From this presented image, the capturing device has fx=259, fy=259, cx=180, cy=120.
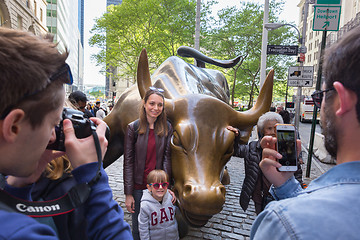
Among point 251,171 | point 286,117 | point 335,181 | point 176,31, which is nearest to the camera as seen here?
point 335,181

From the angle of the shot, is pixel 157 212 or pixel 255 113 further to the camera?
pixel 255 113

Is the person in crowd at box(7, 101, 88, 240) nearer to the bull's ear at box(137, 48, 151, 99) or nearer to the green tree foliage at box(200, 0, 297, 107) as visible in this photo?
the bull's ear at box(137, 48, 151, 99)

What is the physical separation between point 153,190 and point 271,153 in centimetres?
164

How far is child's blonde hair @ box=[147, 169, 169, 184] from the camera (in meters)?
2.96

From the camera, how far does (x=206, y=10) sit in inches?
904

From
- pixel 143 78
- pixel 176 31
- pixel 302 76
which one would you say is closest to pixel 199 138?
pixel 143 78

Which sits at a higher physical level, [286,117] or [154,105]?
[154,105]

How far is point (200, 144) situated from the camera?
3.06 meters

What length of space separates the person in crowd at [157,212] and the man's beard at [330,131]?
2182 millimetres

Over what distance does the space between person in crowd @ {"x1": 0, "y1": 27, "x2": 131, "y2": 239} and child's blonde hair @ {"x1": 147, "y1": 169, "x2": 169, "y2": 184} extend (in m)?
1.81

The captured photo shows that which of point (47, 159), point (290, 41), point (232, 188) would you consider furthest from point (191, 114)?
point (290, 41)

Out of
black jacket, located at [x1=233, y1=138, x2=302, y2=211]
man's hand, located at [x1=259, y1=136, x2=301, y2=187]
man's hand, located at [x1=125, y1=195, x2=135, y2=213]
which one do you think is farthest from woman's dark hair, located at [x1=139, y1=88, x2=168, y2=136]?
man's hand, located at [x1=259, y1=136, x2=301, y2=187]

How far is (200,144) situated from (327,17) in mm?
5700

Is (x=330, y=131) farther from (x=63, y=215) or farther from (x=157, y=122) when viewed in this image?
(x=157, y=122)
